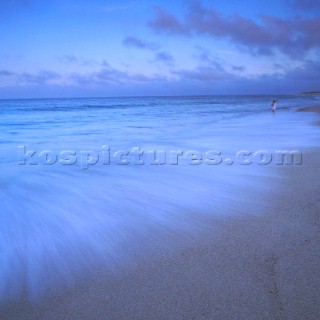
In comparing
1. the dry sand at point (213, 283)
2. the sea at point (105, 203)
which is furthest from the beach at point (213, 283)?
the sea at point (105, 203)

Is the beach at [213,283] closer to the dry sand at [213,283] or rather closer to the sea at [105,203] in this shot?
the dry sand at [213,283]

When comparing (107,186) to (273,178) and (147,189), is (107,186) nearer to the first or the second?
(147,189)

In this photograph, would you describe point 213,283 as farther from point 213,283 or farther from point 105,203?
point 105,203

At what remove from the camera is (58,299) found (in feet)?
7.26

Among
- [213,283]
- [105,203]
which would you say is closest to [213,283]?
[213,283]

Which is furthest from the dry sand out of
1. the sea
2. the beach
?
the sea

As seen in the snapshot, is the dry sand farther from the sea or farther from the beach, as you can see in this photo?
the sea

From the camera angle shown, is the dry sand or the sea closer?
Answer: the dry sand

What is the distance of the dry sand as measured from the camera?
6.65 ft

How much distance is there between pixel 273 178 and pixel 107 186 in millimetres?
3059

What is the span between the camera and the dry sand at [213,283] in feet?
6.65

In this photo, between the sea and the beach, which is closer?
the beach

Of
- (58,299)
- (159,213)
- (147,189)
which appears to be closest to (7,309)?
(58,299)

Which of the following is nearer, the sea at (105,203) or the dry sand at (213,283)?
the dry sand at (213,283)
